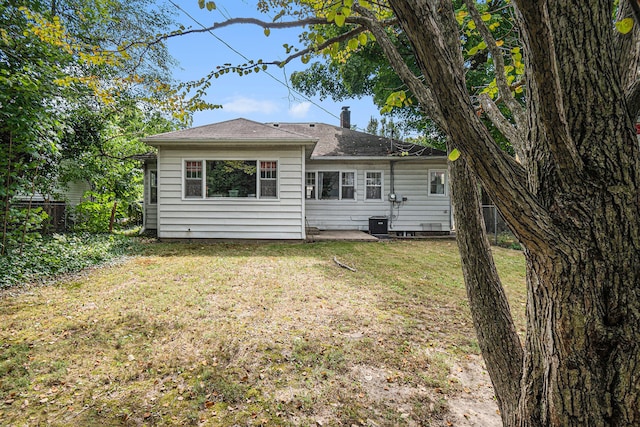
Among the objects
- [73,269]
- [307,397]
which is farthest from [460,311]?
[73,269]

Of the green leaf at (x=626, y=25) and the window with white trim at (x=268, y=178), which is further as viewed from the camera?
the window with white trim at (x=268, y=178)

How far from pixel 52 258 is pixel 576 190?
8.36 meters

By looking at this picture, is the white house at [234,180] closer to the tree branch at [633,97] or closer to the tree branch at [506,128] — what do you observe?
the tree branch at [506,128]

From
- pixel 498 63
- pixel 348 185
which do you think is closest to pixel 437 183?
pixel 348 185

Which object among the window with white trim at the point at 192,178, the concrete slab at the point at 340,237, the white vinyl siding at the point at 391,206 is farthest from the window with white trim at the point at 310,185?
the window with white trim at the point at 192,178

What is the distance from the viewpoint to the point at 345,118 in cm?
1608

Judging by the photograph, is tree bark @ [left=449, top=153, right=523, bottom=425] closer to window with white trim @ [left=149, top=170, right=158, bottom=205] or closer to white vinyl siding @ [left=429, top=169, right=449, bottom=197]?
white vinyl siding @ [left=429, top=169, right=449, bottom=197]

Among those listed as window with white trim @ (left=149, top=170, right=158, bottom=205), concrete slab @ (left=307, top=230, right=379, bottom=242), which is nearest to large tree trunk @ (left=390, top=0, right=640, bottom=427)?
concrete slab @ (left=307, top=230, right=379, bottom=242)

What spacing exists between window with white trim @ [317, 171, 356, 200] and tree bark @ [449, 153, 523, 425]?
10.4 metres

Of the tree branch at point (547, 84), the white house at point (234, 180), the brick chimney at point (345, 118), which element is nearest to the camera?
the tree branch at point (547, 84)

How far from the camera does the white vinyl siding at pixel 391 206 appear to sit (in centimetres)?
1201

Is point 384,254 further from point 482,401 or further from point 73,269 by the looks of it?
point 73,269

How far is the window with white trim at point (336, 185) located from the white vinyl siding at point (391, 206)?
168 millimetres

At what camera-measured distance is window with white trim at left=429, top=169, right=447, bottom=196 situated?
1209 cm
